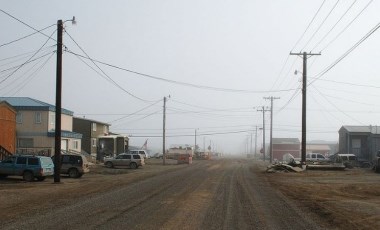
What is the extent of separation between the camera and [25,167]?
3262cm

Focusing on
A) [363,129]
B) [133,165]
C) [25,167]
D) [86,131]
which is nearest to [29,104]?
[133,165]

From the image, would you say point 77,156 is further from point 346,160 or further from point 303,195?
point 346,160

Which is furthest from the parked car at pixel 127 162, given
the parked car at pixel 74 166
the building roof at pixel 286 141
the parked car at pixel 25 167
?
the building roof at pixel 286 141

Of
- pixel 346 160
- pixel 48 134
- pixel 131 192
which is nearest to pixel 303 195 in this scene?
pixel 131 192

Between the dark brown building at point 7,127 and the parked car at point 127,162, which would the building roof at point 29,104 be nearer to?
the dark brown building at point 7,127

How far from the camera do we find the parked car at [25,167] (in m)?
32.6

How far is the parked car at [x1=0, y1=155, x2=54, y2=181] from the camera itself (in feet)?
107

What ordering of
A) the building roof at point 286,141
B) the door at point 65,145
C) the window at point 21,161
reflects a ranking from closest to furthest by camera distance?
1. the window at point 21,161
2. the door at point 65,145
3. the building roof at point 286,141

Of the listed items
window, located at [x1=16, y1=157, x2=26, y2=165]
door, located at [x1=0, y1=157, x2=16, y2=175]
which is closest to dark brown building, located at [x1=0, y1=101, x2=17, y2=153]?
door, located at [x1=0, y1=157, x2=16, y2=175]

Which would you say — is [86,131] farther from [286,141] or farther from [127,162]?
[286,141]

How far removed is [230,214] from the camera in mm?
15945

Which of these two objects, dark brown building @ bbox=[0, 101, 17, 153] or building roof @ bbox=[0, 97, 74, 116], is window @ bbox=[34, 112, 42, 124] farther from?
dark brown building @ bbox=[0, 101, 17, 153]

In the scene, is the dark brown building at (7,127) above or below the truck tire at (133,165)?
above

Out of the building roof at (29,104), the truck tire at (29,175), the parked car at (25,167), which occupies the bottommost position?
the truck tire at (29,175)
